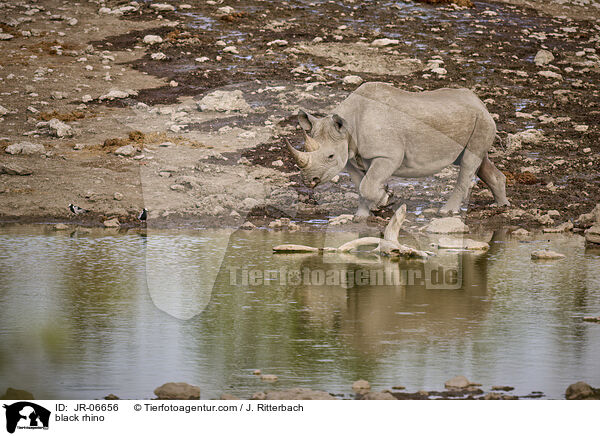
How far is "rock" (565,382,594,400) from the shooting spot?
579 cm

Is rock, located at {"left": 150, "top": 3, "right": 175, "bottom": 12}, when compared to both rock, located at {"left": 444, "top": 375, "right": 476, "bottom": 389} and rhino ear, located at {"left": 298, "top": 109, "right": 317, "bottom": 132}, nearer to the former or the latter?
rhino ear, located at {"left": 298, "top": 109, "right": 317, "bottom": 132}

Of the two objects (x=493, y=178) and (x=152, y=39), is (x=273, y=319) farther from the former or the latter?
(x=152, y=39)

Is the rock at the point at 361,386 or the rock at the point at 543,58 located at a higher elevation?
the rock at the point at 361,386

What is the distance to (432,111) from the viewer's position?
1205cm

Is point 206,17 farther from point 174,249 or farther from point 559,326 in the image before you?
point 559,326

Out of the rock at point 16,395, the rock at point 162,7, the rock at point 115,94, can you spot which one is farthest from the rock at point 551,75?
the rock at point 16,395

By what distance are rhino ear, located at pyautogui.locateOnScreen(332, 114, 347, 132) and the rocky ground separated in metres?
1.50

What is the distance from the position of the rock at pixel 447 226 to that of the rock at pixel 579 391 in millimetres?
5988

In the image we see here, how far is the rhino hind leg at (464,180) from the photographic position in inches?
492

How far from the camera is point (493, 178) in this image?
12.8m

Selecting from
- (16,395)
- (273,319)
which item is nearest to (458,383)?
(273,319)

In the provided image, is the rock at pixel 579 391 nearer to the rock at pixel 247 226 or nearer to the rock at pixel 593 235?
the rock at pixel 593 235
